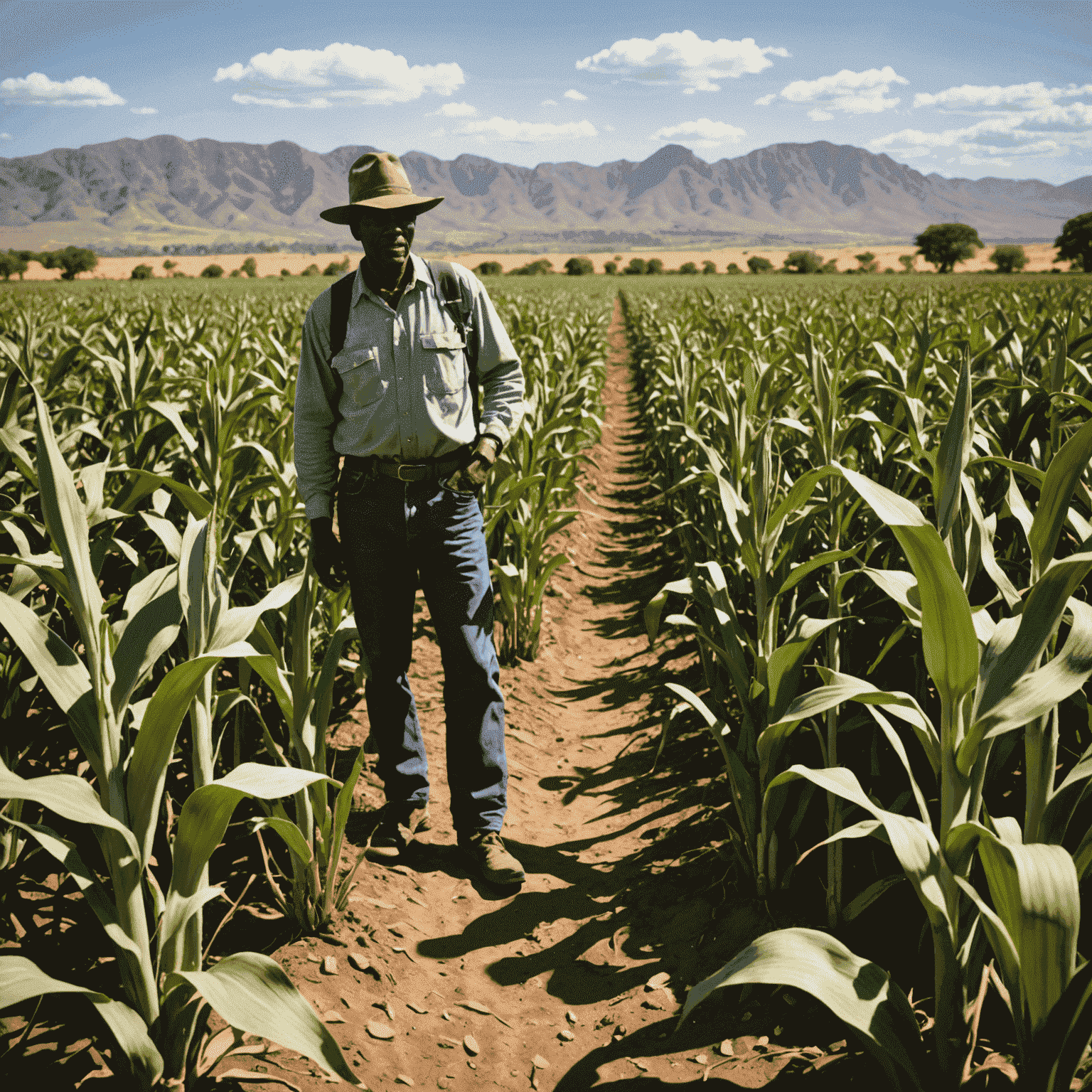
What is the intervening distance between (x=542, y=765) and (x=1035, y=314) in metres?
6.09

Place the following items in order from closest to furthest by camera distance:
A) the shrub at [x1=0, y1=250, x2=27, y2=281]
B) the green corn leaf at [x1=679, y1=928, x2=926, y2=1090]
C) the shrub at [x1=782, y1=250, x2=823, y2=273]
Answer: the green corn leaf at [x1=679, y1=928, x2=926, y2=1090] → the shrub at [x1=0, y1=250, x2=27, y2=281] → the shrub at [x1=782, y1=250, x2=823, y2=273]

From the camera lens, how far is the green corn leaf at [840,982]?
119 centimetres

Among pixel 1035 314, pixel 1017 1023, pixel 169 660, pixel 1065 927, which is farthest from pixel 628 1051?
pixel 1035 314

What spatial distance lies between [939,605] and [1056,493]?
0.88 ft

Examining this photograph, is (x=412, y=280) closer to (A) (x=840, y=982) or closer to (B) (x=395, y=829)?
(B) (x=395, y=829)

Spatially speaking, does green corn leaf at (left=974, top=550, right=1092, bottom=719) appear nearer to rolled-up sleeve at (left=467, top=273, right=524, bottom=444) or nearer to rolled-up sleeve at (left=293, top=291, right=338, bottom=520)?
rolled-up sleeve at (left=467, top=273, right=524, bottom=444)

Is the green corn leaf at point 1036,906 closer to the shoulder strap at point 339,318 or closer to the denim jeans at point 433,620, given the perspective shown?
the denim jeans at point 433,620

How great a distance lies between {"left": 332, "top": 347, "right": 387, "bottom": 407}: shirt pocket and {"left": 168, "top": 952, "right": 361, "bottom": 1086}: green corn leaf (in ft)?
5.20

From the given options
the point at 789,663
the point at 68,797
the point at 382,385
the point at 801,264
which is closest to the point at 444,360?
the point at 382,385

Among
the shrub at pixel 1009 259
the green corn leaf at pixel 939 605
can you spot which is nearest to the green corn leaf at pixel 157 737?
the green corn leaf at pixel 939 605

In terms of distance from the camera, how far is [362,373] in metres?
2.40

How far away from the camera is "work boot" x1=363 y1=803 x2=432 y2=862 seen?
2557 mm

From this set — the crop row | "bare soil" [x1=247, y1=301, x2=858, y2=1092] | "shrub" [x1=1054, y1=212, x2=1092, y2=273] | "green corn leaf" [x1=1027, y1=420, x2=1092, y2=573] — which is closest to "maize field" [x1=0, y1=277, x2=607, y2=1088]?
"bare soil" [x1=247, y1=301, x2=858, y2=1092]

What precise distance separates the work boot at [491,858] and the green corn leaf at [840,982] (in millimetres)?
1284
